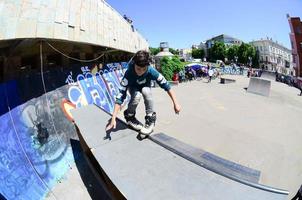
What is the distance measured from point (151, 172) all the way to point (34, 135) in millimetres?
3269

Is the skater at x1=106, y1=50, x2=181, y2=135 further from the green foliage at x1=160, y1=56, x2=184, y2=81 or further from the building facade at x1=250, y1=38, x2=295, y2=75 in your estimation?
the building facade at x1=250, y1=38, x2=295, y2=75

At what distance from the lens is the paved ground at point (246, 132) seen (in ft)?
26.8

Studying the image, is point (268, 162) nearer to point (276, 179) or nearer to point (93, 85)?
point (276, 179)

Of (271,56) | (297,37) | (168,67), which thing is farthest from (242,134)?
(271,56)

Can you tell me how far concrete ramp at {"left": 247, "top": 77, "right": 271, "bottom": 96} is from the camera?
2384cm

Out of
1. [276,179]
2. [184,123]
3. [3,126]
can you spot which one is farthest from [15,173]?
[184,123]

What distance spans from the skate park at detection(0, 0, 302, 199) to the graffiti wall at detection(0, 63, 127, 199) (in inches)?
0.9


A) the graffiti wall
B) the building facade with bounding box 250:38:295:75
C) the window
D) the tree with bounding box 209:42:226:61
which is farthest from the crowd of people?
the building facade with bounding box 250:38:295:75

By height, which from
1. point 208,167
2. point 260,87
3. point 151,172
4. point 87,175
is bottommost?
point 87,175

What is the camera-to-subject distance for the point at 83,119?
6.41m

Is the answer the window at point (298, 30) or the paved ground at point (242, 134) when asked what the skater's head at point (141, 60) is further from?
the window at point (298, 30)

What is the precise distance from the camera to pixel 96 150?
507cm

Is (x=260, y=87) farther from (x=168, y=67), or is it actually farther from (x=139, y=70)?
(x=139, y=70)

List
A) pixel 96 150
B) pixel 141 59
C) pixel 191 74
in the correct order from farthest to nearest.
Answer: pixel 191 74
pixel 141 59
pixel 96 150
